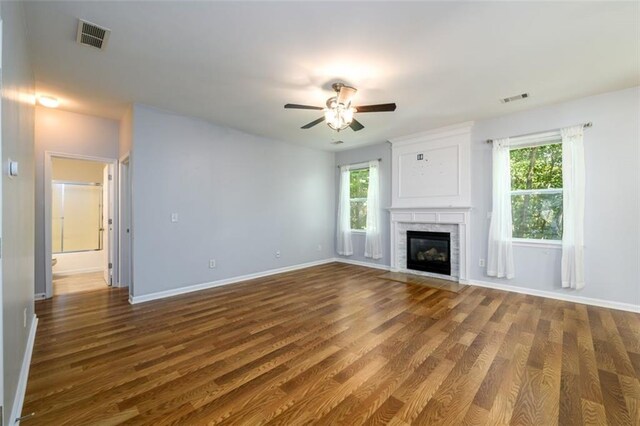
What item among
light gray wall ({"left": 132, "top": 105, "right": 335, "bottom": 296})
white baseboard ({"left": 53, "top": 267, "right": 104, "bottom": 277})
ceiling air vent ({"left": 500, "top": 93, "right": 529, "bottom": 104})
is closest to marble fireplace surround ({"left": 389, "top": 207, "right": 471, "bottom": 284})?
ceiling air vent ({"left": 500, "top": 93, "right": 529, "bottom": 104})

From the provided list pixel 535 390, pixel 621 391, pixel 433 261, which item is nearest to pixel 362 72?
pixel 535 390

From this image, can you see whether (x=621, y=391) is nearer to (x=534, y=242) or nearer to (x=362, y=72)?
(x=534, y=242)

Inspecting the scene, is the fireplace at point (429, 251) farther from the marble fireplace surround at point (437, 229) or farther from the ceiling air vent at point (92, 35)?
the ceiling air vent at point (92, 35)

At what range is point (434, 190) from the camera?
17.0 ft

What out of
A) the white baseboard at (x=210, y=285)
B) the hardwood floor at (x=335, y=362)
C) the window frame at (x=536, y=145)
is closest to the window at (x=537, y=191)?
the window frame at (x=536, y=145)

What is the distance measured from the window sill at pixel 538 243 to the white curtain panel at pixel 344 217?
3.31 m

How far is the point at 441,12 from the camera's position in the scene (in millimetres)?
2117

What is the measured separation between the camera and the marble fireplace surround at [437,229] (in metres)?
4.79

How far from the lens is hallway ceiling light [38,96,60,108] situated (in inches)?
144

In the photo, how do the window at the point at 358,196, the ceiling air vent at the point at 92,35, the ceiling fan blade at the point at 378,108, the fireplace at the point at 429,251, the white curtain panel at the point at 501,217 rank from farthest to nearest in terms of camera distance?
1. the window at the point at 358,196
2. the fireplace at the point at 429,251
3. the white curtain panel at the point at 501,217
4. the ceiling fan blade at the point at 378,108
5. the ceiling air vent at the point at 92,35

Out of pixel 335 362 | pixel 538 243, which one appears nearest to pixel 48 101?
pixel 335 362

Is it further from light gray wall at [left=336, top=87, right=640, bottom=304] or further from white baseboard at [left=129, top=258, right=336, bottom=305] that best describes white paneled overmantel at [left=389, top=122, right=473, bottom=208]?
white baseboard at [left=129, top=258, right=336, bottom=305]

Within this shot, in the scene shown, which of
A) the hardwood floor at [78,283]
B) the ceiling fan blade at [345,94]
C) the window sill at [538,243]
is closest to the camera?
the ceiling fan blade at [345,94]

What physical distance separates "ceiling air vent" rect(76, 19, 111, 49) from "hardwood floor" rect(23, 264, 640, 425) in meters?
2.81
